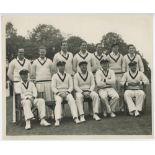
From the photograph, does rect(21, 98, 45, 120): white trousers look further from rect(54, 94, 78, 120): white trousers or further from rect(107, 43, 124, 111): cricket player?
rect(107, 43, 124, 111): cricket player

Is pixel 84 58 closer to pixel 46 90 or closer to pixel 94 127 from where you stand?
pixel 46 90

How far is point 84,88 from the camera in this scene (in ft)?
21.4

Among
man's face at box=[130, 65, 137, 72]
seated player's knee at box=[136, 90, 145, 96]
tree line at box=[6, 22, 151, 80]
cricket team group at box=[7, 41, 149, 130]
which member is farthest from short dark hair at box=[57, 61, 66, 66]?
seated player's knee at box=[136, 90, 145, 96]

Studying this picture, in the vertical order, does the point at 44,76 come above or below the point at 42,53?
below

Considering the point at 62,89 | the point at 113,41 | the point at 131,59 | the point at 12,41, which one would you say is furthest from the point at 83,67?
the point at 12,41

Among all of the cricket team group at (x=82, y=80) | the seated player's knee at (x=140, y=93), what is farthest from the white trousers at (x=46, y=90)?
the seated player's knee at (x=140, y=93)

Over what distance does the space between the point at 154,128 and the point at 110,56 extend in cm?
114

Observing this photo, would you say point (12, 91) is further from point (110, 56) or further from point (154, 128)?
point (154, 128)

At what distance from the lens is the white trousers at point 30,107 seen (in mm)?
6434

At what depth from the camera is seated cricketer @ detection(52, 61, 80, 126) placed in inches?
253

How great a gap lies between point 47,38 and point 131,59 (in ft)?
3.87

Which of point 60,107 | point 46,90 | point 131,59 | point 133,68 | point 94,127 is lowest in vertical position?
point 94,127
